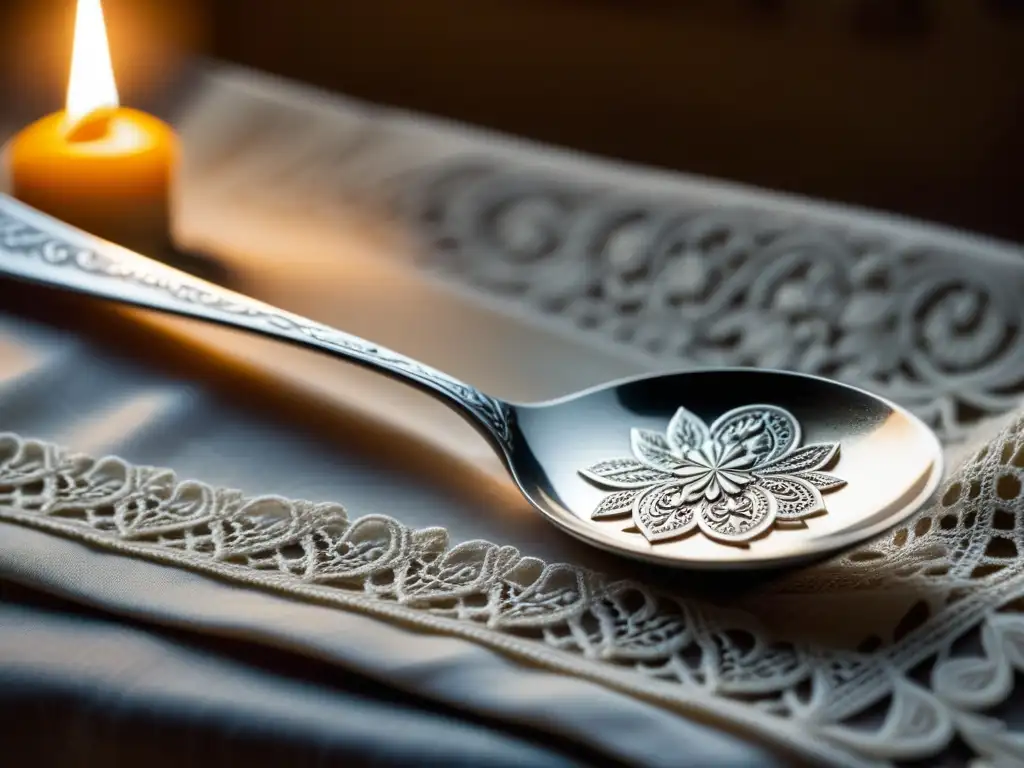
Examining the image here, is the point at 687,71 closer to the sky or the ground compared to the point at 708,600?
Answer: closer to the sky

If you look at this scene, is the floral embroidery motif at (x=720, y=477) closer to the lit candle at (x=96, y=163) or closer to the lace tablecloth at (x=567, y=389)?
the lace tablecloth at (x=567, y=389)

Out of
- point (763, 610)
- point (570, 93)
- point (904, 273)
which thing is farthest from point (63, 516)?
point (570, 93)

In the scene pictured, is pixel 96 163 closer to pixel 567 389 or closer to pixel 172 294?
pixel 172 294

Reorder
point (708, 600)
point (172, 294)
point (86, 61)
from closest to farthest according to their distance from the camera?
point (708, 600) → point (172, 294) → point (86, 61)

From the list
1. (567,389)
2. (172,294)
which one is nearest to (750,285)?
(567,389)

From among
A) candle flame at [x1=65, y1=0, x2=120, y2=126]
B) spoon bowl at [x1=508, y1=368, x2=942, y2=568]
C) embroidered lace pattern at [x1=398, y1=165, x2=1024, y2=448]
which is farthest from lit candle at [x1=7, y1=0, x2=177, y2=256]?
spoon bowl at [x1=508, y1=368, x2=942, y2=568]

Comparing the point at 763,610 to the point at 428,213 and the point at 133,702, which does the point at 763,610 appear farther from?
the point at 428,213
